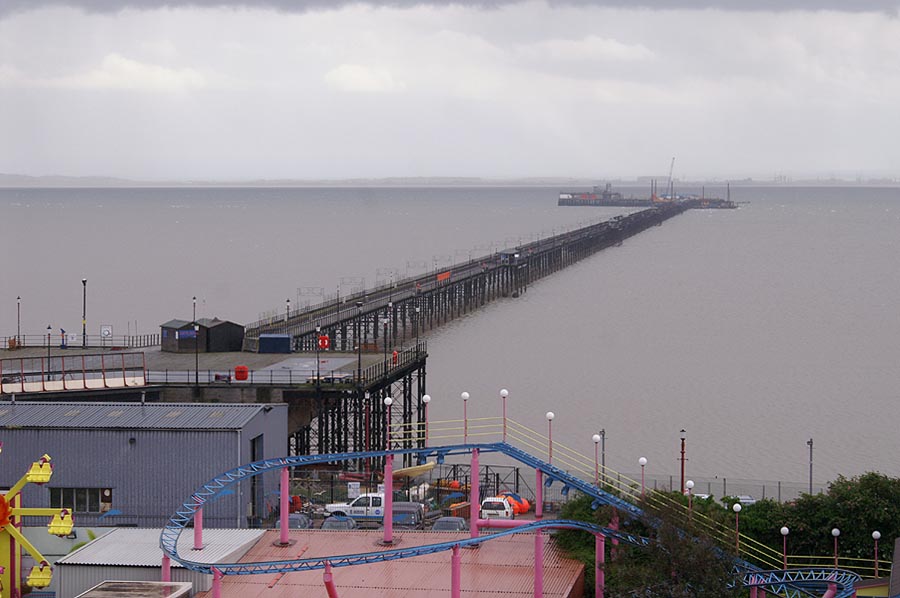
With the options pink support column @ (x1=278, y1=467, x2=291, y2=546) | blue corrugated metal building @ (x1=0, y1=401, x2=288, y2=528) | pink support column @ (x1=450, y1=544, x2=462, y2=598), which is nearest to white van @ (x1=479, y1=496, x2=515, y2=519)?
blue corrugated metal building @ (x1=0, y1=401, x2=288, y2=528)

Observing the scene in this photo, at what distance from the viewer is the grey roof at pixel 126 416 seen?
29250 millimetres

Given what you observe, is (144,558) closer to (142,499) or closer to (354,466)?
(142,499)

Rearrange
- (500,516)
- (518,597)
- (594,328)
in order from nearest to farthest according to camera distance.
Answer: (518,597) < (500,516) < (594,328)

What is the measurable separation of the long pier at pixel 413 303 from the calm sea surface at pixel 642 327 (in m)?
1.97

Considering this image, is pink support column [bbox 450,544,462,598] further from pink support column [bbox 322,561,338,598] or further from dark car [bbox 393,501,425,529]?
dark car [bbox 393,501,425,529]

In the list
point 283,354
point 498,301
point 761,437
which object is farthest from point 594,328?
point 283,354

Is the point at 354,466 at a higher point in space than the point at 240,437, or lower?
lower

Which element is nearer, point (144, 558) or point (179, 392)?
point (144, 558)

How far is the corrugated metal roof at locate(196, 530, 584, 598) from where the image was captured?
23969 millimetres

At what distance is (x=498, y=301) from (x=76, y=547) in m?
76.2

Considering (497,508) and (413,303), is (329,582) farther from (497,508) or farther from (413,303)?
(413,303)

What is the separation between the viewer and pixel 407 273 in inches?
4783

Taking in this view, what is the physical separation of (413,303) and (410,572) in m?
53.9

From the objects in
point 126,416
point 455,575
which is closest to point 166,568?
point 455,575
